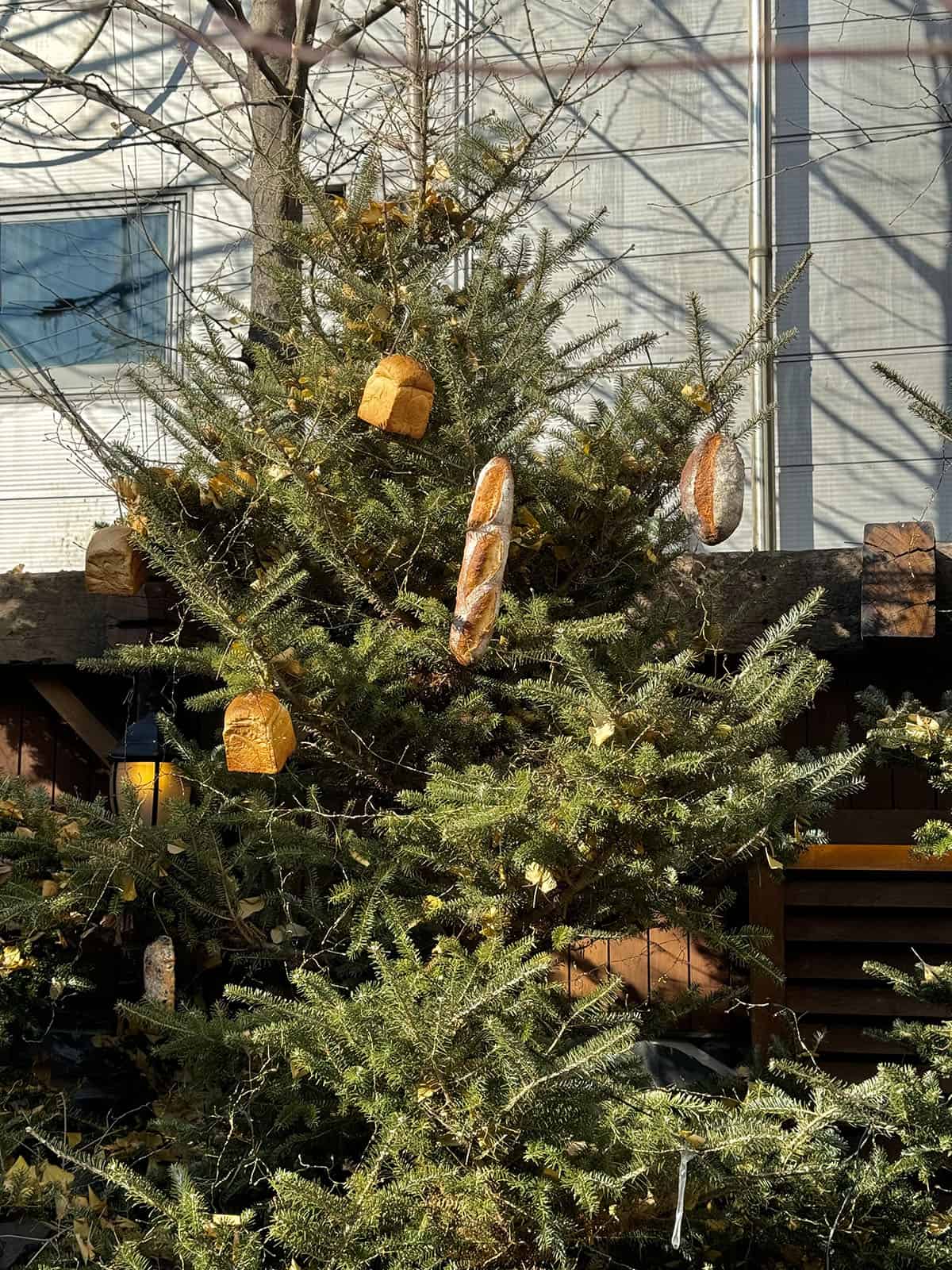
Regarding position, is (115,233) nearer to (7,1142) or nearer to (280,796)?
(280,796)

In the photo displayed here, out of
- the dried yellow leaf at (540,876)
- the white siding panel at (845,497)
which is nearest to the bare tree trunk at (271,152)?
the dried yellow leaf at (540,876)

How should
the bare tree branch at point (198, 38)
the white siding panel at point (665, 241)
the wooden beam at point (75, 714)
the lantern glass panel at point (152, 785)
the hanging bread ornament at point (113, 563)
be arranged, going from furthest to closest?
the white siding panel at point (665, 241)
the bare tree branch at point (198, 38)
the wooden beam at point (75, 714)
the hanging bread ornament at point (113, 563)
the lantern glass panel at point (152, 785)

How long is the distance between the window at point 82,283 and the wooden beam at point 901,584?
3710mm

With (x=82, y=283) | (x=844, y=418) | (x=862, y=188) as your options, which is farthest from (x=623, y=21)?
(x=82, y=283)

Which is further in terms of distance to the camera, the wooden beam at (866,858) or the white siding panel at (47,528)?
the white siding panel at (47,528)

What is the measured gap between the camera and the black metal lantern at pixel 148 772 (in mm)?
3553

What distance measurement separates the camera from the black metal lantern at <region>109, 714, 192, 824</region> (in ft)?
11.7

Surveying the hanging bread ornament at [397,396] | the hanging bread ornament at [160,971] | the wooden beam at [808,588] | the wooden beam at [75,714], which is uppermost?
the hanging bread ornament at [397,396]

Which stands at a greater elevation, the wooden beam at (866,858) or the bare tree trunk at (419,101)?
the bare tree trunk at (419,101)

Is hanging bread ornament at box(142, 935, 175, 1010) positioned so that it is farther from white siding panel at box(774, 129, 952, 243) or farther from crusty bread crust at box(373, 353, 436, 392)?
white siding panel at box(774, 129, 952, 243)

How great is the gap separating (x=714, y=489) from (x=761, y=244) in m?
3.12

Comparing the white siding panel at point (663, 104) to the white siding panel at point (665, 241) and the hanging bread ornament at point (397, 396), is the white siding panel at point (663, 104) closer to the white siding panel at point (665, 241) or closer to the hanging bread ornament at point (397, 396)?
the white siding panel at point (665, 241)

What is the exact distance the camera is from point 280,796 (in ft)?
11.4

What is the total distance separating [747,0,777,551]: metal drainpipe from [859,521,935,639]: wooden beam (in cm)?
158
